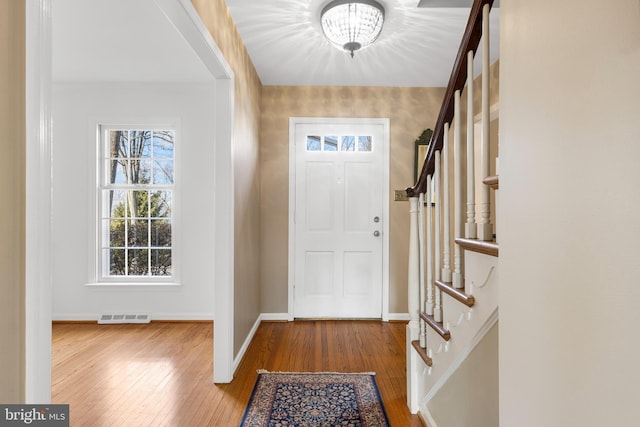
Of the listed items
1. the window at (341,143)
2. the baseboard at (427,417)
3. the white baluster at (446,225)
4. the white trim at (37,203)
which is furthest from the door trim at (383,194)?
the white trim at (37,203)

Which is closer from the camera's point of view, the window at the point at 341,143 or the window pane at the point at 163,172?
the window at the point at 341,143

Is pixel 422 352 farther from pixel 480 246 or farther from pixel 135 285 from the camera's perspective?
pixel 135 285

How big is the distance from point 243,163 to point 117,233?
1961mm

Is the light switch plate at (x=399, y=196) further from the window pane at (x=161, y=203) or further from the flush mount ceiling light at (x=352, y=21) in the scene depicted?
the window pane at (x=161, y=203)

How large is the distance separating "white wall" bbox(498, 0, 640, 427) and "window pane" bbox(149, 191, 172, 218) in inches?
143

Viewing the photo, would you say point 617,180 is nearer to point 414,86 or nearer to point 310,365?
point 310,365

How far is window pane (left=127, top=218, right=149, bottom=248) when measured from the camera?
3.97 meters

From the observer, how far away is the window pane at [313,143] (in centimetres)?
385

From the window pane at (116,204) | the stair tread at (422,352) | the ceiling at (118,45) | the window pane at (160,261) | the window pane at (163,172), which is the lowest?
the stair tread at (422,352)

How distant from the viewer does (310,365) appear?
2.70m

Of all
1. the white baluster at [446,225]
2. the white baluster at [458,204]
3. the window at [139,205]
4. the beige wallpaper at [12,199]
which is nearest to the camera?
the beige wallpaper at [12,199]

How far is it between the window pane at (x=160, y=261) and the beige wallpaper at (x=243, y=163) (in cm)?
105

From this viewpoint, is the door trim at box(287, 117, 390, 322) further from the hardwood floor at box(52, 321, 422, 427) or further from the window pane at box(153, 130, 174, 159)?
the window pane at box(153, 130, 174, 159)

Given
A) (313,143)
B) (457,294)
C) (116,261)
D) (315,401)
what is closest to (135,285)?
(116,261)
